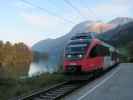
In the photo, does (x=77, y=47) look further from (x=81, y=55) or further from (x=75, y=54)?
(x=81, y=55)

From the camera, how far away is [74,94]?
20141 mm

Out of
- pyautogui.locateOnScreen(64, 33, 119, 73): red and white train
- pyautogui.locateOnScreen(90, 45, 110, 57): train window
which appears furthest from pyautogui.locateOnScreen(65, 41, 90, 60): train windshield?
pyautogui.locateOnScreen(90, 45, 110, 57): train window

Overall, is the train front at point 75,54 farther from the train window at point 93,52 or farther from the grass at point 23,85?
the grass at point 23,85

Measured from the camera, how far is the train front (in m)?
26.3

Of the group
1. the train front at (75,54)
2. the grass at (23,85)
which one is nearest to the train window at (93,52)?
the train front at (75,54)

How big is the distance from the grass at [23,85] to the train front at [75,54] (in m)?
1.37

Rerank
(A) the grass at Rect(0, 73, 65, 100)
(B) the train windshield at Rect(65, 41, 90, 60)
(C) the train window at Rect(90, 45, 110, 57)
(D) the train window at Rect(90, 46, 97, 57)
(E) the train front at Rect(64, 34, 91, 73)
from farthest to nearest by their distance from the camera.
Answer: (C) the train window at Rect(90, 45, 110, 57), (D) the train window at Rect(90, 46, 97, 57), (B) the train windshield at Rect(65, 41, 90, 60), (E) the train front at Rect(64, 34, 91, 73), (A) the grass at Rect(0, 73, 65, 100)

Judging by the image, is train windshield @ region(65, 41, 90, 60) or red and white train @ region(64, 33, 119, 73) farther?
train windshield @ region(65, 41, 90, 60)

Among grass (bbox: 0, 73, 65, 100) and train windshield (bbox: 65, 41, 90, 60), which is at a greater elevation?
train windshield (bbox: 65, 41, 90, 60)

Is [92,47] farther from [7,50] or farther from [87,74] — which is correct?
[7,50]

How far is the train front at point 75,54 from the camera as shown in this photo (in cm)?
2628

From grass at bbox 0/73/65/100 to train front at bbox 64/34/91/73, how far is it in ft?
4.49

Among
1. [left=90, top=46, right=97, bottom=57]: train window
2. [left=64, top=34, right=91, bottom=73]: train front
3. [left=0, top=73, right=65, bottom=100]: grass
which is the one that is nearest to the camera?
[left=0, top=73, right=65, bottom=100]: grass

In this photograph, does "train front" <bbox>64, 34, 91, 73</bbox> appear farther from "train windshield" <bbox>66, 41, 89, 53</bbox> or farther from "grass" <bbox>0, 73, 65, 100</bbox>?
"grass" <bbox>0, 73, 65, 100</bbox>
